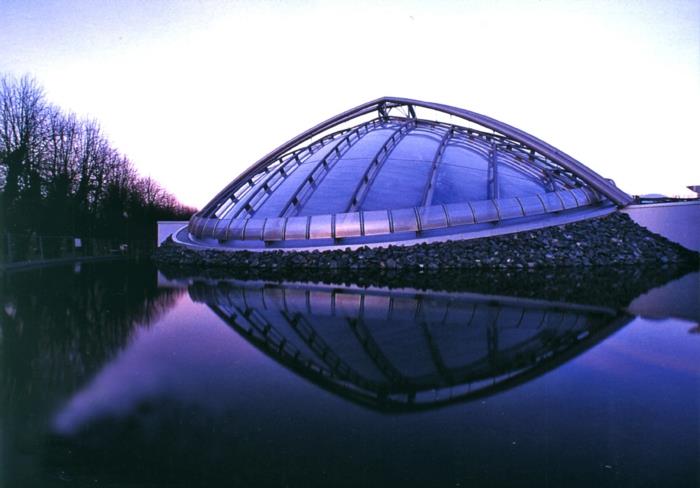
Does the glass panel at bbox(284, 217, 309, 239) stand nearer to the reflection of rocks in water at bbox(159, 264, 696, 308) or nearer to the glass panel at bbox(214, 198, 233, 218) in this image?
the reflection of rocks in water at bbox(159, 264, 696, 308)

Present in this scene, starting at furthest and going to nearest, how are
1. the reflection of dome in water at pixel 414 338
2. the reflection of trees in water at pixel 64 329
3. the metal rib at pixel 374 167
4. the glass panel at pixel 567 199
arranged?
the glass panel at pixel 567 199
the metal rib at pixel 374 167
the reflection of trees in water at pixel 64 329
the reflection of dome in water at pixel 414 338

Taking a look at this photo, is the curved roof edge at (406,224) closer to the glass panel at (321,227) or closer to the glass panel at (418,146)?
the glass panel at (321,227)

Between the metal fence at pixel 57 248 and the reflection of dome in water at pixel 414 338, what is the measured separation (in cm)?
2027

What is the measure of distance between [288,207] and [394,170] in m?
5.94

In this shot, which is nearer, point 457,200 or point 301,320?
point 301,320

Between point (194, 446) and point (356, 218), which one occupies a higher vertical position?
point (356, 218)

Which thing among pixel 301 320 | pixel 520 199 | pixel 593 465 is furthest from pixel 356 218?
pixel 593 465

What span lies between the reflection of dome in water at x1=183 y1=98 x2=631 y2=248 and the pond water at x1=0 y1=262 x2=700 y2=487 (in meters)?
12.9

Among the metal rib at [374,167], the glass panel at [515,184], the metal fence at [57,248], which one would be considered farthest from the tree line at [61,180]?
the glass panel at [515,184]

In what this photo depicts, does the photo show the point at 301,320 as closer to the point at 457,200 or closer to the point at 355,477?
the point at 355,477

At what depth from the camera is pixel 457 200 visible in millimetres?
23344

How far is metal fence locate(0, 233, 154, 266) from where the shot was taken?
26.1 metres

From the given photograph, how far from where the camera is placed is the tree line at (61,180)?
1226 inches

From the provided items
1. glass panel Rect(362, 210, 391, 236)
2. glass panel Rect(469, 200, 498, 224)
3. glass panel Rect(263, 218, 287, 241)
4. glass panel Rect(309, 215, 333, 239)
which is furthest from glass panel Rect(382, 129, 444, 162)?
glass panel Rect(263, 218, 287, 241)
